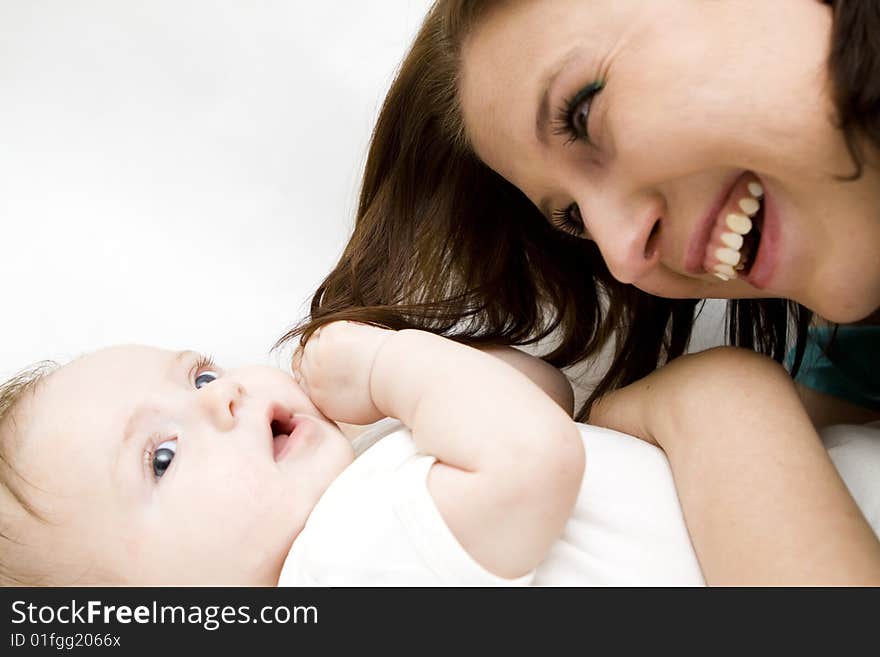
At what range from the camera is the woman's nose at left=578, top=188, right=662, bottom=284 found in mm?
1173

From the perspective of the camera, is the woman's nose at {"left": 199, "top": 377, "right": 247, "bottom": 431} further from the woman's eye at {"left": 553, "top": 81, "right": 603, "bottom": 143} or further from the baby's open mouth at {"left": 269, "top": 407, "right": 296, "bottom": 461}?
the woman's eye at {"left": 553, "top": 81, "right": 603, "bottom": 143}

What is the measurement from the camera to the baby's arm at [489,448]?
3.39 feet

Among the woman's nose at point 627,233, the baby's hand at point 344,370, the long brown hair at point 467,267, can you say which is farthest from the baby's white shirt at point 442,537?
the long brown hair at point 467,267

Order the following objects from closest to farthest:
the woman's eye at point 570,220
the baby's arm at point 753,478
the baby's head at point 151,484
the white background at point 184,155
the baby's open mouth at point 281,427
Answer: the baby's arm at point 753,478, the baby's head at point 151,484, the baby's open mouth at point 281,427, the woman's eye at point 570,220, the white background at point 184,155

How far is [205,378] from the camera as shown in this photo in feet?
4.53

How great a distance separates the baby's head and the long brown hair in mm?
315

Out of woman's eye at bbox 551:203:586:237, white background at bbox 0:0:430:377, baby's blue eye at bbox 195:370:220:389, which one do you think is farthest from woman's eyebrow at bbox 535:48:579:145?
white background at bbox 0:0:430:377

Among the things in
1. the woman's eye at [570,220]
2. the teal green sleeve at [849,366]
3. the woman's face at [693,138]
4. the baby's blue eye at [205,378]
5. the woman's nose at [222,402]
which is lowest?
the teal green sleeve at [849,366]

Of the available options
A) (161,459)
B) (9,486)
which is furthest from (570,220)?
(9,486)

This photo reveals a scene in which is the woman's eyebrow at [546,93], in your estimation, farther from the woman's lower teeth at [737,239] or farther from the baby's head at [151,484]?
the baby's head at [151,484]

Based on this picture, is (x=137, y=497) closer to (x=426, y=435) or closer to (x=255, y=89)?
(x=426, y=435)

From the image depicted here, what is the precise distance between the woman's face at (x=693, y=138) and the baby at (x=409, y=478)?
153mm
